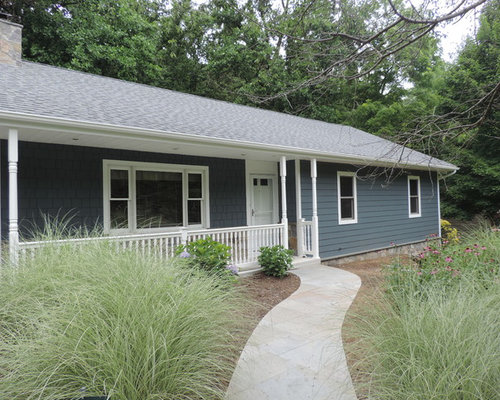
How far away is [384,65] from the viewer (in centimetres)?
493

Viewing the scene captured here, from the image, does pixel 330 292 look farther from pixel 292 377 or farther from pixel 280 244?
pixel 292 377

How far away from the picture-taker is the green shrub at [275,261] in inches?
277

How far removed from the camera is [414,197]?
497 inches

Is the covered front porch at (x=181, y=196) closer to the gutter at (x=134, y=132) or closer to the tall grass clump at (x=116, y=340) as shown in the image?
the gutter at (x=134, y=132)

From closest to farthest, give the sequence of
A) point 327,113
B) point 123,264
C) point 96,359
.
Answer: point 96,359 → point 123,264 → point 327,113

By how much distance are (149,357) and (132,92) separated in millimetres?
7515

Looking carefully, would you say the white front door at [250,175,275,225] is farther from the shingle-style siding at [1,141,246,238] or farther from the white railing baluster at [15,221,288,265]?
the shingle-style siding at [1,141,246,238]

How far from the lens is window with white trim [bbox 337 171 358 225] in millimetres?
9867

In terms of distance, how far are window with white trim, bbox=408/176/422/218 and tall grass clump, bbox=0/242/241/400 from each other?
11.0 meters

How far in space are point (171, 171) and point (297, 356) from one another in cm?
560

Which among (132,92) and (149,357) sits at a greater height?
(132,92)

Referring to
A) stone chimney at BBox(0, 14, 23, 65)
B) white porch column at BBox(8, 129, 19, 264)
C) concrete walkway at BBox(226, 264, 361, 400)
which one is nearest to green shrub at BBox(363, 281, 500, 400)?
concrete walkway at BBox(226, 264, 361, 400)

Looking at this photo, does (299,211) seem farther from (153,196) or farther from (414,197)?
(414,197)

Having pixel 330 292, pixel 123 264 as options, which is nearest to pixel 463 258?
pixel 330 292
